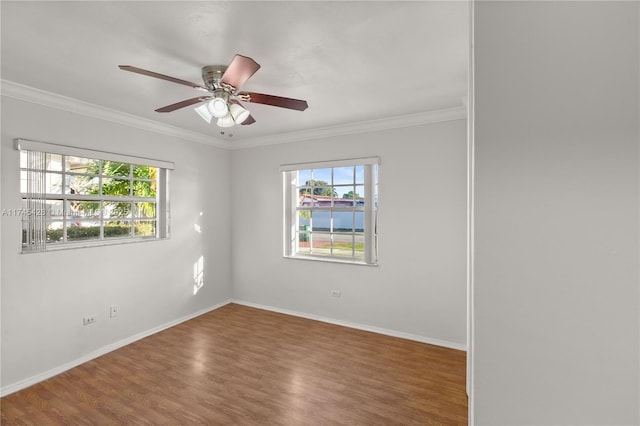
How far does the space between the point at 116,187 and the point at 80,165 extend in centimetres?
42

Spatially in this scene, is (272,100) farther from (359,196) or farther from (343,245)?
(343,245)

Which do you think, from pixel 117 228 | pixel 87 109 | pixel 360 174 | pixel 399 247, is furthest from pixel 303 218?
pixel 87 109

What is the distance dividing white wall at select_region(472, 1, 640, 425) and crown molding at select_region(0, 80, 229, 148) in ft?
11.7

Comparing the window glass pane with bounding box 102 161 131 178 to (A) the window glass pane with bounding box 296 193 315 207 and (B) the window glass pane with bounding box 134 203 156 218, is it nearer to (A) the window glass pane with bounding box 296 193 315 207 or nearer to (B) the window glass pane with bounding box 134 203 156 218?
(B) the window glass pane with bounding box 134 203 156 218

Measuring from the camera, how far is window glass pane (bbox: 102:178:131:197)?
3316mm

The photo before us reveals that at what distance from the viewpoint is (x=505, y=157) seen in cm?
54

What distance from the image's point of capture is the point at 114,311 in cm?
323

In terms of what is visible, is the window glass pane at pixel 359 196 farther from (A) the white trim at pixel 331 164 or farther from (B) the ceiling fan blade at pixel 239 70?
(B) the ceiling fan blade at pixel 239 70

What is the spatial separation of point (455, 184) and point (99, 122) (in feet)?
12.8

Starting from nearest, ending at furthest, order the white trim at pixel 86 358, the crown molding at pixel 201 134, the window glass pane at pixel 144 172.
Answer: the white trim at pixel 86 358 < the crown molding at pixel 201 134 < the window glass pane at pixel 144 172

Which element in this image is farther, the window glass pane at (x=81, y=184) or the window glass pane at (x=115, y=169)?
the window glass pane at (x=115, y=169)

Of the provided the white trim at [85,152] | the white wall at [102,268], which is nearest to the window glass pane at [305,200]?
the white wall at [102,268]

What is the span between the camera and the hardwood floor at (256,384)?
2182 mm

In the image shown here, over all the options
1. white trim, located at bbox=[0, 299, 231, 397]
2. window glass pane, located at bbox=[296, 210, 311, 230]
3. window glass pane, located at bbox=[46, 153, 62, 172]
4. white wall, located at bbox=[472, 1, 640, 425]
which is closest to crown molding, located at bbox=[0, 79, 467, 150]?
window glass pane, located at bbox=[46, 153, 62, 172]
